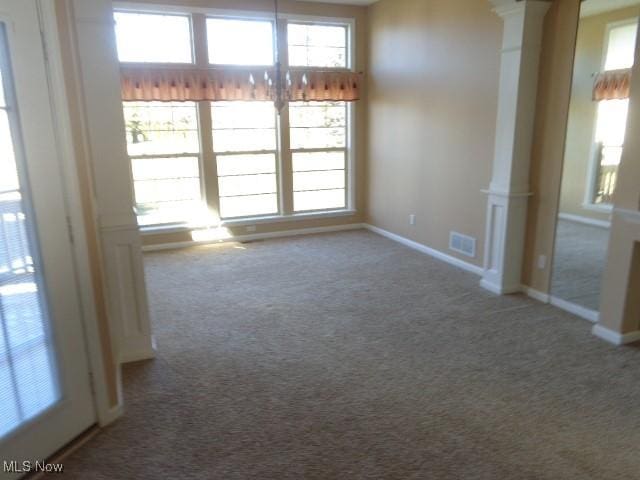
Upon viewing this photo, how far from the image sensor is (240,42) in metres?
5.80

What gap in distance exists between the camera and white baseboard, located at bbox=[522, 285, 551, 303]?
13.5 ft

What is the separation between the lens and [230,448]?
2.30 metres

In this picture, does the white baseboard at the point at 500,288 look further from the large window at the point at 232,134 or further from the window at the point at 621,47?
the large window at the point at 232,134

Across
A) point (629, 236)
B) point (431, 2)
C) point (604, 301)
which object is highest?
point (431, 2)

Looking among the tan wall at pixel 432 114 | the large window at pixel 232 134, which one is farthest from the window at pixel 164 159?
the tan wall at pixel 432 114

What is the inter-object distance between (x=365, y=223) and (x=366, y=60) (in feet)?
7.67

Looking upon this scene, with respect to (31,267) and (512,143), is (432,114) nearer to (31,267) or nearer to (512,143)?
(512,143)

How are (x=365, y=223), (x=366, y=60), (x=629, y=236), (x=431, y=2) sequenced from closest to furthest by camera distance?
(x=629, y=236), (x=431, y=2), (x=366, y=60), (x=365, y=223)

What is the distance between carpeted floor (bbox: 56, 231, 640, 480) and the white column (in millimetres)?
323

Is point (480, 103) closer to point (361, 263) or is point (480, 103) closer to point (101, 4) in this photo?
point (361, 263)

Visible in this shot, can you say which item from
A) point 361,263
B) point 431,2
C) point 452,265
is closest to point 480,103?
point 431,2

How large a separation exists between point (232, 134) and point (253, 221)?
1.20 metres

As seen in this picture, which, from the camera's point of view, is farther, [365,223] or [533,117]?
[365,223]

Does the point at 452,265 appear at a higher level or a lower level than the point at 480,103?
lower
